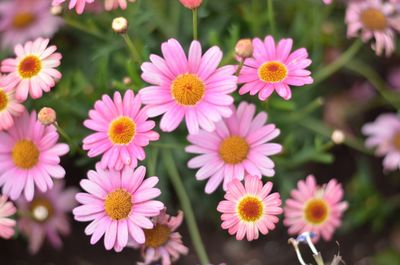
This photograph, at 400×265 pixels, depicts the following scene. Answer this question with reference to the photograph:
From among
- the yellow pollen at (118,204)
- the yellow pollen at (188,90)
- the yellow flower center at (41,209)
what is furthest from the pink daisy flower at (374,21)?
the yellow flower center at (41,209)

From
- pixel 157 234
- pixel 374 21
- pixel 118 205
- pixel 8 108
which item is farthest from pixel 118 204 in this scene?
pixel 374 21

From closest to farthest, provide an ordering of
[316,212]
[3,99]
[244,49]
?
[244,49], [3,99], [316,212]

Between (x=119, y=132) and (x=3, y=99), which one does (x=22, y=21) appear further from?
(x=119, y=132)

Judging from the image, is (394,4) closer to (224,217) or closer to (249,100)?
(249,100)

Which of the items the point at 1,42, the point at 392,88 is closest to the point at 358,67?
the point at 392,88

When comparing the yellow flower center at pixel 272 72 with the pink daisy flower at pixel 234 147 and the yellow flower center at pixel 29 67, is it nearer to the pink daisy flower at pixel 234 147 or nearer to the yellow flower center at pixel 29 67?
the pink daisy flower at pixel 234 147

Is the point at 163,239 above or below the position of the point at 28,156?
below
